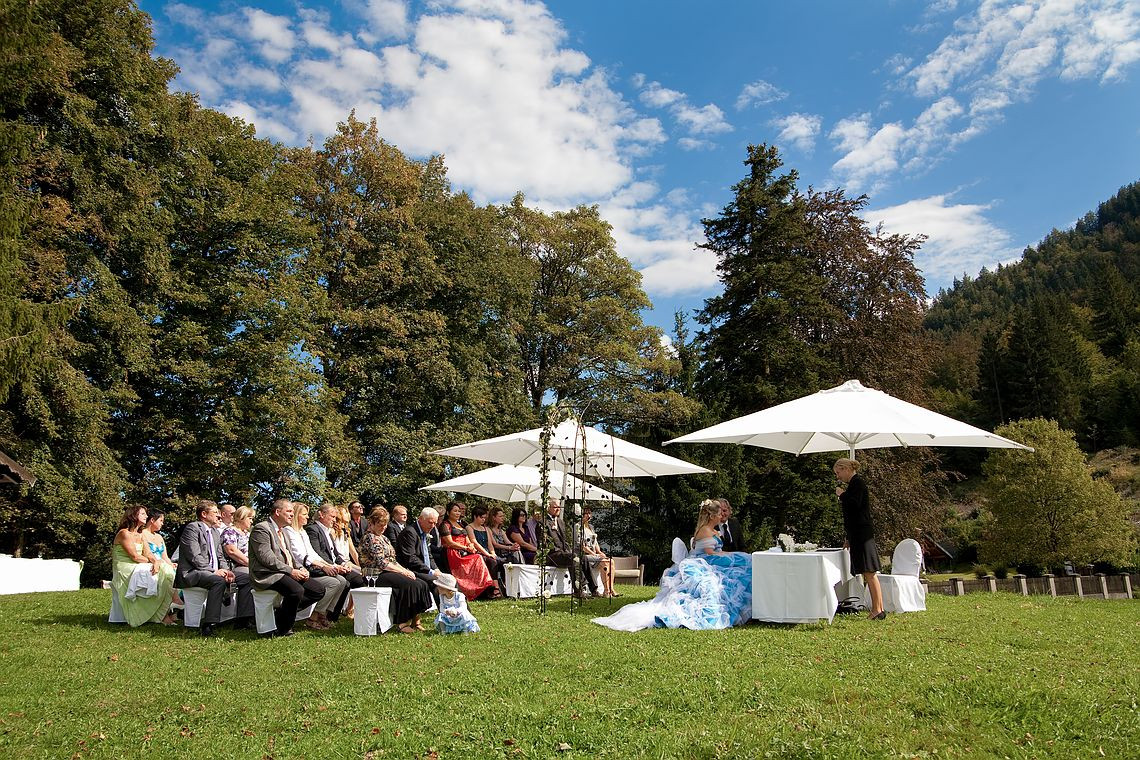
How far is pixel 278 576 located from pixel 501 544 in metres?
6.59

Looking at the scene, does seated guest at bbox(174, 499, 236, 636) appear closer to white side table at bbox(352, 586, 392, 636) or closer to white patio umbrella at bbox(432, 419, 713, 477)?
white side table at bbox(352, 586, 392, 636)

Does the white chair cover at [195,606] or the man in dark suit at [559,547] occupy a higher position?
the man in dark suit at [559,547]

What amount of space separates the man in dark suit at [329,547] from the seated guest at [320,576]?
5cm

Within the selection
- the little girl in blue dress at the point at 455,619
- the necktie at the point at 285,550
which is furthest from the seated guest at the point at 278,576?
the little girl in blue dress at the point at 455,619

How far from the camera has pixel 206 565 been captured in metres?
8.80

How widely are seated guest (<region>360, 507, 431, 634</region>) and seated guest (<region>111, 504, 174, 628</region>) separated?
8.56ft

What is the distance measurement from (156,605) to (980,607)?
10.8 metres

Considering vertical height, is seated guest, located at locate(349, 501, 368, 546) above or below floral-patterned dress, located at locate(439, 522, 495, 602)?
above

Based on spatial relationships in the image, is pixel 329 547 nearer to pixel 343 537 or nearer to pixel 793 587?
pixel 343 537

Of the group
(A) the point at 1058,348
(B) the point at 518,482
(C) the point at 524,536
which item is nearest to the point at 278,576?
(B) the point at 518,482

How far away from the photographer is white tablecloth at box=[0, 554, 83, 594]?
48.6ft

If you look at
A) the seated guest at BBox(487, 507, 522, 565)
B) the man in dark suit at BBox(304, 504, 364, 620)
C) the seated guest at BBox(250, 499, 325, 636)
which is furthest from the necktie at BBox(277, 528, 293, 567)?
the seated guest at BBox(487, 507, 522, 565)

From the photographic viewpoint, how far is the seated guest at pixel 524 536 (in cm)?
1470

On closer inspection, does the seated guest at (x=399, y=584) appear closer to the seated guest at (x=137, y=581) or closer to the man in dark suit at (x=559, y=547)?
the seated guest at (x=137, y=581)
